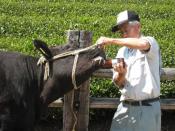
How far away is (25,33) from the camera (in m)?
16.1

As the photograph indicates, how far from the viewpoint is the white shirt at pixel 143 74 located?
529cm

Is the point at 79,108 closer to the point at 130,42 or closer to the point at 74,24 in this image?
the point at 130,42

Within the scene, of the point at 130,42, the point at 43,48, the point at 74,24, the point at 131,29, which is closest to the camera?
the point at 43,48

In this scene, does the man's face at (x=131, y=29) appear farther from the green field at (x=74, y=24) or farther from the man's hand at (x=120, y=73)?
the green field at (x=74, y=24)

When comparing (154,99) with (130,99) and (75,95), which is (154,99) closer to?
(130,99)

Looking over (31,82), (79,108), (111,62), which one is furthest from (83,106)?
(31,82)

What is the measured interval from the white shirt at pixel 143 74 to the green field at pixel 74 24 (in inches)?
105

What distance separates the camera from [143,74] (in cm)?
531

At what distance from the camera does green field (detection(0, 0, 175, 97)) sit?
9.41m

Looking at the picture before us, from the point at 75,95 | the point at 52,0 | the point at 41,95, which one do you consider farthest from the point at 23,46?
the point at 52,0

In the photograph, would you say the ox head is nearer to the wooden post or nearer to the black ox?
the black ox

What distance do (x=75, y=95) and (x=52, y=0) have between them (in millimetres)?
21715

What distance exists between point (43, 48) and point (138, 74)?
1031 mm

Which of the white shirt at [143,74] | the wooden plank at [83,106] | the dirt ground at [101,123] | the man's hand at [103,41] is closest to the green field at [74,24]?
the dirt ground at [101,123]
